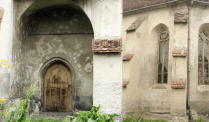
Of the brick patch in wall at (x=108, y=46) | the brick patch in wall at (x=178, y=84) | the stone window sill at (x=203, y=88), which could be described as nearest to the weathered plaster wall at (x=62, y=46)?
the brick patch in wall at (x=108, y=46)

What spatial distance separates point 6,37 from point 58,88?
298 cm

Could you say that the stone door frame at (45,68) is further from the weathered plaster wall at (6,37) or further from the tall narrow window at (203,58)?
the tall narrow window at (203,58)

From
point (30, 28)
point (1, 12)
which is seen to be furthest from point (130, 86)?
point (1, 12)

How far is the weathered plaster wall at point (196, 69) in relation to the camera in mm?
11062

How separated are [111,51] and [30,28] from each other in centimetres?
374

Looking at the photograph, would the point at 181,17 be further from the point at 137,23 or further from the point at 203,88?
the point at 203,88

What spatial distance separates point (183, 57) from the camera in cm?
1077

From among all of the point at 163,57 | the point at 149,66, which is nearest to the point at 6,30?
the point at 149,66

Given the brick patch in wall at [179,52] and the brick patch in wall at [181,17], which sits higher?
the brick patch in wall at [181,17]

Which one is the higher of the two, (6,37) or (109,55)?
(6,37)

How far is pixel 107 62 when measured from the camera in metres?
6.41

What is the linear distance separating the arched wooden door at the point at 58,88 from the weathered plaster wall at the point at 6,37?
219cm

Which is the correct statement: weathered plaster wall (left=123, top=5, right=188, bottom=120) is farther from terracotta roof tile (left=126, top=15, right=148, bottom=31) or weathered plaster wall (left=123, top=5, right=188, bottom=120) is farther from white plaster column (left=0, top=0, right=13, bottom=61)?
white plaster column (left=0, top=0, right=13, bottom=61)

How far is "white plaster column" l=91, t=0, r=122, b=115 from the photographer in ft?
20.7
